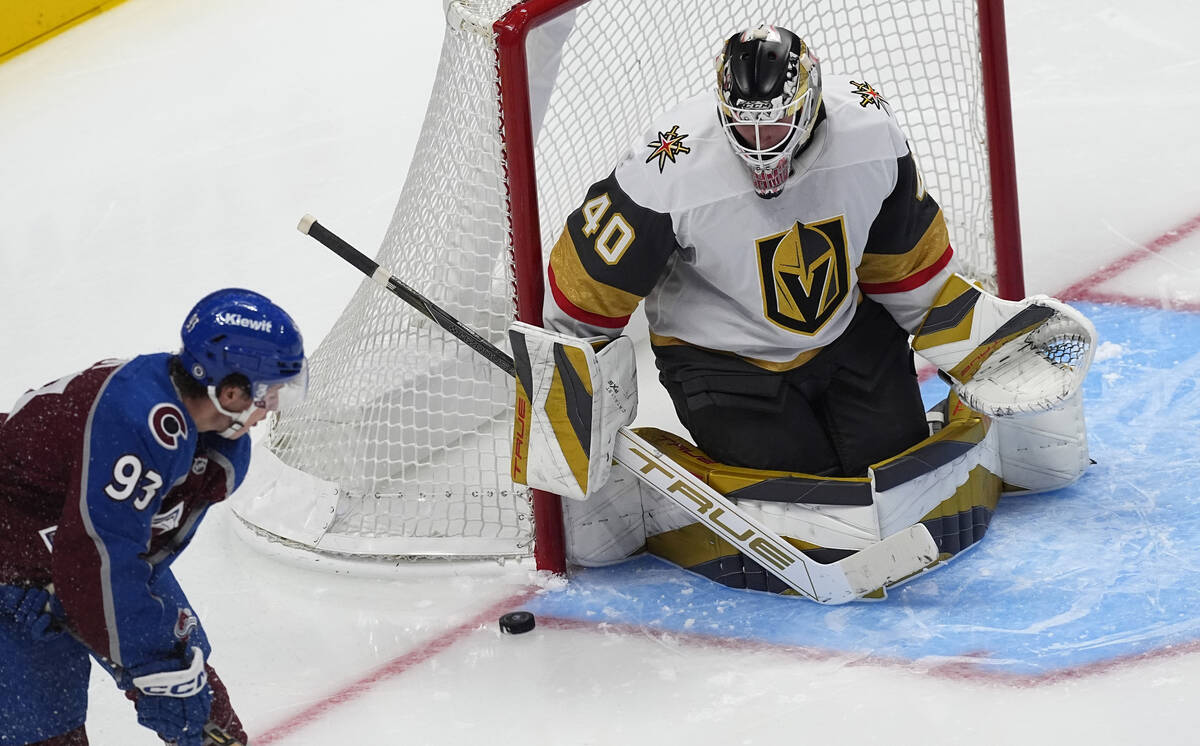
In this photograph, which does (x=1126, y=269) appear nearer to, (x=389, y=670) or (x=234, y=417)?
(x=389, y=670)

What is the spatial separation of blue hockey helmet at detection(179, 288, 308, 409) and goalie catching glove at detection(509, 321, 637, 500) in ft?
2.30

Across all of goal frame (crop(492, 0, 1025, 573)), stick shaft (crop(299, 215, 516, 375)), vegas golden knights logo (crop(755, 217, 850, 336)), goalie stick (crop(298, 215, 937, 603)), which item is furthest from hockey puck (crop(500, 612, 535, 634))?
vegas golden knights logo (crop(755, 217, 850, 336))

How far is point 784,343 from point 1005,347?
17.0 inches

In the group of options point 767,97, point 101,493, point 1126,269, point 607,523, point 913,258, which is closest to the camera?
point 101,493

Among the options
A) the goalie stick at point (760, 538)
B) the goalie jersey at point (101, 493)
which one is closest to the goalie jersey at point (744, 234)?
the goalie stick at point (760, 538)

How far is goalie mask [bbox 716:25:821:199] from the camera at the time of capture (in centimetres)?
264

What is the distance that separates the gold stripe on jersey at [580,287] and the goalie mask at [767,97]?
13.1 inches

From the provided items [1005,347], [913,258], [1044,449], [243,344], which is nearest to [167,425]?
[243,344]

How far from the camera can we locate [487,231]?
315cm

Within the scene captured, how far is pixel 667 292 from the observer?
3006 mm

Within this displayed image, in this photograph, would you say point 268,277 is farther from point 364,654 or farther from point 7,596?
point 7,596

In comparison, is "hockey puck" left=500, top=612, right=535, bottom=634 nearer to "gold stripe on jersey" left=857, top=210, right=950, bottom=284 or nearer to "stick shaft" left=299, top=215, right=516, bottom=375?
"stick shaft" left=299, top=215, right=516, bottom=375

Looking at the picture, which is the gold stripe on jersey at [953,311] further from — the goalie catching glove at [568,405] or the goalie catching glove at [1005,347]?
the goalie catching glove at [568,405]

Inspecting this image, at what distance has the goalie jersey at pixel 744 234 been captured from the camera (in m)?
2.79
